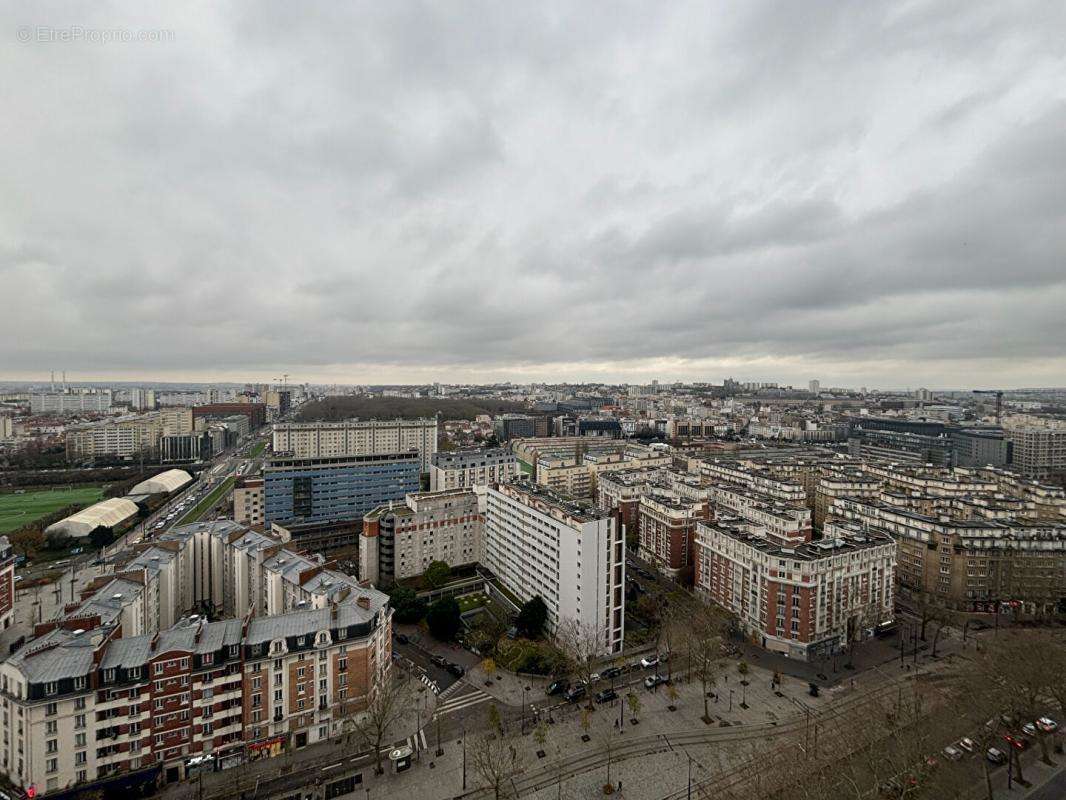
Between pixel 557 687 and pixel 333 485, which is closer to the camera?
pixel 557 687

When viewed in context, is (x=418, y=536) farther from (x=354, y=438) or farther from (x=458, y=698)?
(x=354, y=438)

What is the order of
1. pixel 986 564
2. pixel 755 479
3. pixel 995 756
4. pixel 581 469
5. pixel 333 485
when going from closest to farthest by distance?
1. pixel 995 756
2. pixel 986 564
3. pixel 755 479
4. pixel 333 485
5. pixel 581 469

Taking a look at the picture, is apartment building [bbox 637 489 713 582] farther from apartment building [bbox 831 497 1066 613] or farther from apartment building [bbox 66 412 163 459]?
apartment building [bbox 66 412 163 459]

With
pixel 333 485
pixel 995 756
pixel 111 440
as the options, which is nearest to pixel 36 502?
pixel 111 440

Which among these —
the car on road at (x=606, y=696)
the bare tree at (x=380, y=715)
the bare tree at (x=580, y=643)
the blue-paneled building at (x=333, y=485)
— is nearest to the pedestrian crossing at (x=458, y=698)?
the bare tree at (x=380, y=715)

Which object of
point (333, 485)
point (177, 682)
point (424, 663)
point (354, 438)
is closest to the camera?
point (177, 682)

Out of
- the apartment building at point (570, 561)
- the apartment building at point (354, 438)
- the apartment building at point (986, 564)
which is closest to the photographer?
the apartment building at point (570, 561)

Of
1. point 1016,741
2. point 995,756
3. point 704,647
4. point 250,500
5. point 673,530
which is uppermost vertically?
point 673,530

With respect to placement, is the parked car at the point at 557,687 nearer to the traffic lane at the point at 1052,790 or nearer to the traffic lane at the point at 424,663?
the traffic lane at the point at 424,663

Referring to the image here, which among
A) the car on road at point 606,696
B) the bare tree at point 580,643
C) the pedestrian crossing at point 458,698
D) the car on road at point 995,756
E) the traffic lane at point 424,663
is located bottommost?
the traffic lane at point 424,663
